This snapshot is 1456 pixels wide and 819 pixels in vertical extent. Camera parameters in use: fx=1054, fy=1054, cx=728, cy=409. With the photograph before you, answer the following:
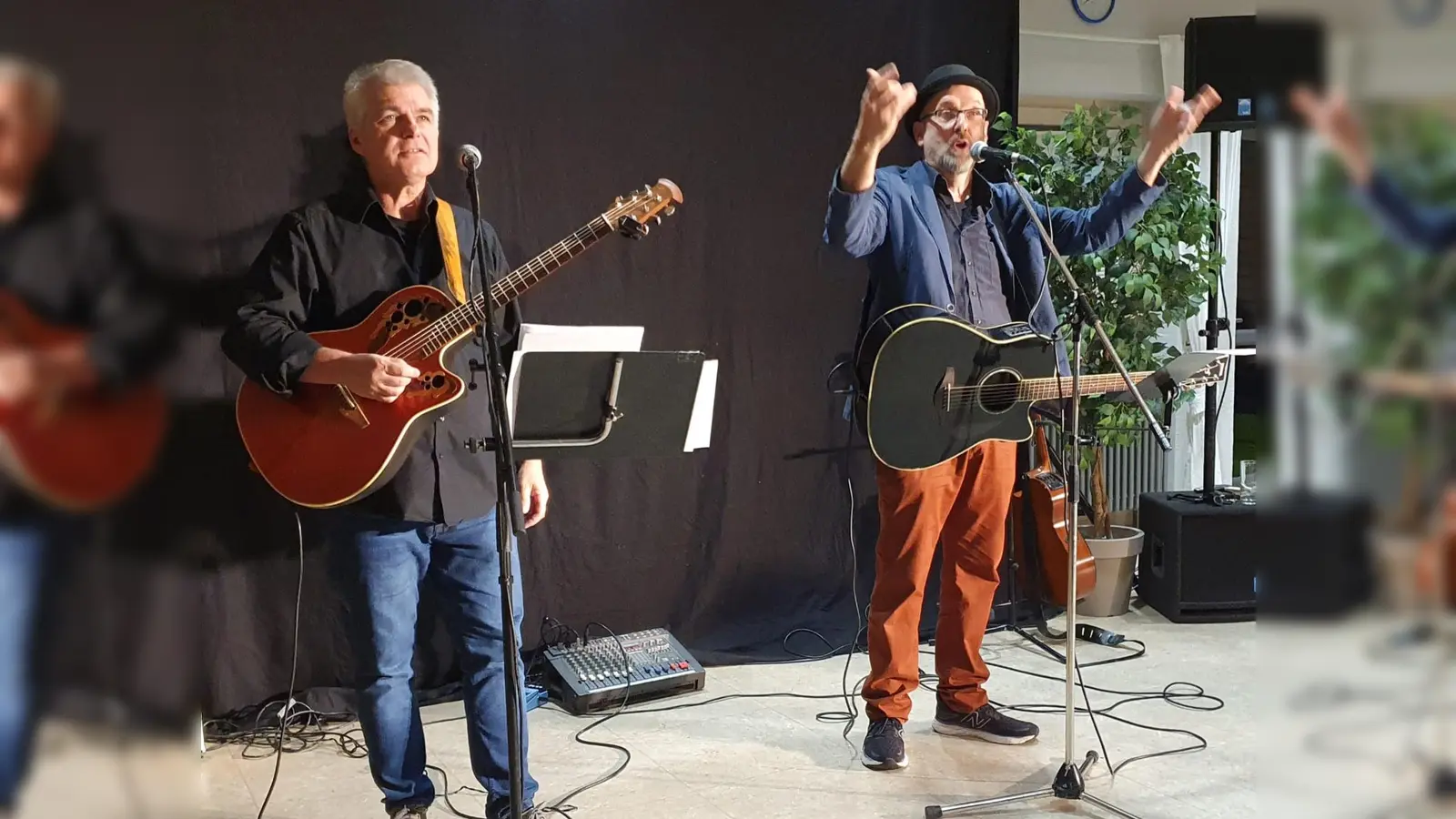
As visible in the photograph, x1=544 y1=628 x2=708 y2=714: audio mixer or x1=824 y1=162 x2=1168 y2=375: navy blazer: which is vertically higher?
x1=824 y1=162 x2=1168 y2=375: navy blazer

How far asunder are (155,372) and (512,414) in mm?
1356

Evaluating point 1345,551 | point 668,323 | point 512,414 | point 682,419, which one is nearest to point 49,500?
point 1345,551

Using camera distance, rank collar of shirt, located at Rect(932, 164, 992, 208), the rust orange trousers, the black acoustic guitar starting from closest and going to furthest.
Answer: the black acoustic guitar
the rust orange trousers
collar of shirt, located at Rect(932, 164, 992, 208)

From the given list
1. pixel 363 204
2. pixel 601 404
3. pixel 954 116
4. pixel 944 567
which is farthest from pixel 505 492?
pixel 954 116

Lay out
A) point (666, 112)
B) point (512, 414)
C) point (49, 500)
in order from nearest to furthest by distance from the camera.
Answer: point (49, 500), point (512, 414), point (666, 112)

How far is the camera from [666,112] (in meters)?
3.47

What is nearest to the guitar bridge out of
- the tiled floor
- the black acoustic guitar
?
the tiled floor

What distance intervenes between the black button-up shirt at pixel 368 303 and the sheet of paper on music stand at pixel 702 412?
1.36 ft

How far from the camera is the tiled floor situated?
246cm

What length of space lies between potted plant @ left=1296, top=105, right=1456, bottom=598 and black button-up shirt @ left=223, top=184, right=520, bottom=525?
5.84 ft

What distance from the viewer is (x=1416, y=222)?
0.49 metres

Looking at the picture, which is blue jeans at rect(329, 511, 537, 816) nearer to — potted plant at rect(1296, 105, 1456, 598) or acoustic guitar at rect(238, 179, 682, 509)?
acoustic guitar at rect(238, 179, 682, 509)

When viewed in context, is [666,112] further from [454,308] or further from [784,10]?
[454,308]

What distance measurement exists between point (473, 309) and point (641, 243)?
147 centimetres
